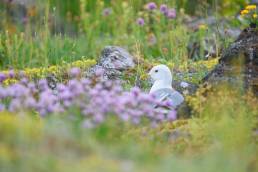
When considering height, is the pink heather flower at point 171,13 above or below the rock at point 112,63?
above

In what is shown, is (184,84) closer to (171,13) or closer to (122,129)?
(122,129)

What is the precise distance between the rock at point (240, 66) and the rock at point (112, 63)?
1494mm

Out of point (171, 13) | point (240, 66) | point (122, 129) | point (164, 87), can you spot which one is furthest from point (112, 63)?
point (122, 129)

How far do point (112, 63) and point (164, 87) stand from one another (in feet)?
4.61

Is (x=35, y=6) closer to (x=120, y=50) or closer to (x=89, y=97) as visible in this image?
(x=120, y=50)

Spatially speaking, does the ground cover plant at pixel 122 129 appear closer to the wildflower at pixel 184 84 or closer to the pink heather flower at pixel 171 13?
the wildflower at pixel 184 84

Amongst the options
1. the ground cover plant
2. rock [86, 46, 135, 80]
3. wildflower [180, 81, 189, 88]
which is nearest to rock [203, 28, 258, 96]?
the ground cover plant

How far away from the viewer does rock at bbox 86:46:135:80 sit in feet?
25.4

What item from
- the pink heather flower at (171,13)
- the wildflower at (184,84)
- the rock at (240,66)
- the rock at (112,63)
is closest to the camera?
the rock at (240,66)

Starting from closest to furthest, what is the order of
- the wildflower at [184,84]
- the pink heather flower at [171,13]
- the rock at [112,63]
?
the wildflower at [184,84] < the rock at [112,63] < the pink heather flower at [171,13]

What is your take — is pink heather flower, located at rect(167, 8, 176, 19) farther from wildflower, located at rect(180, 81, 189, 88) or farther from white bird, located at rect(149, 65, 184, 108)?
white bird, located at rect(149, 65, 184, 108)

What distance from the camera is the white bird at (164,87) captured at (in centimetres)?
627

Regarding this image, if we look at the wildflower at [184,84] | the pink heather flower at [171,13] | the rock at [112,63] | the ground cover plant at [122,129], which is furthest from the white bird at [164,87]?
the pink heather flower at [171,13]

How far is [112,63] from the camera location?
7.82 metres
